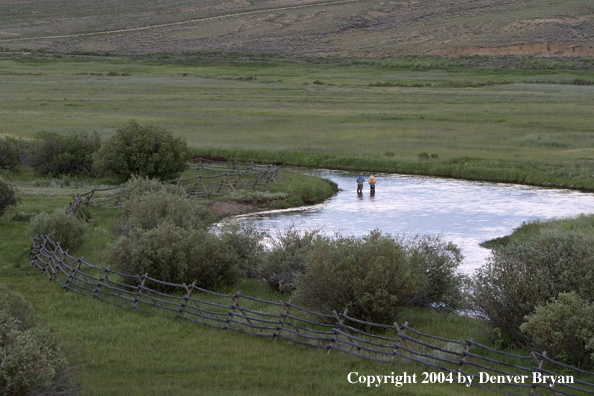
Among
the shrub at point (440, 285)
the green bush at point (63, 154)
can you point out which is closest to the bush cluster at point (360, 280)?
the shrub at point (440, 285)

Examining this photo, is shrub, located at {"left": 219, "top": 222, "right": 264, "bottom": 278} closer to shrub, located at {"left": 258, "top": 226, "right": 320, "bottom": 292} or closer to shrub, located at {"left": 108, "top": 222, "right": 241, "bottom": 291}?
shrub, located at {"left": 258, "top": 226, "right": 320, "bottom": 292}

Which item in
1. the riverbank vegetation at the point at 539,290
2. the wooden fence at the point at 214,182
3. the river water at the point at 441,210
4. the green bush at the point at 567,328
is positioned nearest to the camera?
the green bush at the point at 567,328

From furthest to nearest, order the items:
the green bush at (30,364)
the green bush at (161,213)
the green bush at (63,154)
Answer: the green bush at (63,154), the green bush at (161,213), the green bush at (30,364)

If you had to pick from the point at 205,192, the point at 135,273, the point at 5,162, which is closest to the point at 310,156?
the point at 205,192

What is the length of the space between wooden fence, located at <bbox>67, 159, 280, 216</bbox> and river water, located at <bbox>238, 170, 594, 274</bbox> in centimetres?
360

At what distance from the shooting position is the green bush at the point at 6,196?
1031 inches

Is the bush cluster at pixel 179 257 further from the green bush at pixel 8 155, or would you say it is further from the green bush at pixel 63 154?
the green bush at pixel 8 155

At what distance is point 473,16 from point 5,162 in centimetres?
11872

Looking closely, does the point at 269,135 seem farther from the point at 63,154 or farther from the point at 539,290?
the point at 539,290

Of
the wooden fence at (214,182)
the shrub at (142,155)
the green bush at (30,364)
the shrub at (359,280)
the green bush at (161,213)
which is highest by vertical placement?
the green bush at (30,364)

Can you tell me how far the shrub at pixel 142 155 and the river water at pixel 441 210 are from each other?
638 cm

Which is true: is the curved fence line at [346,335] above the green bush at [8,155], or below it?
above

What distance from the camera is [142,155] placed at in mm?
35812

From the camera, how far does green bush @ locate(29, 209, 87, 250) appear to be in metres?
22.3
